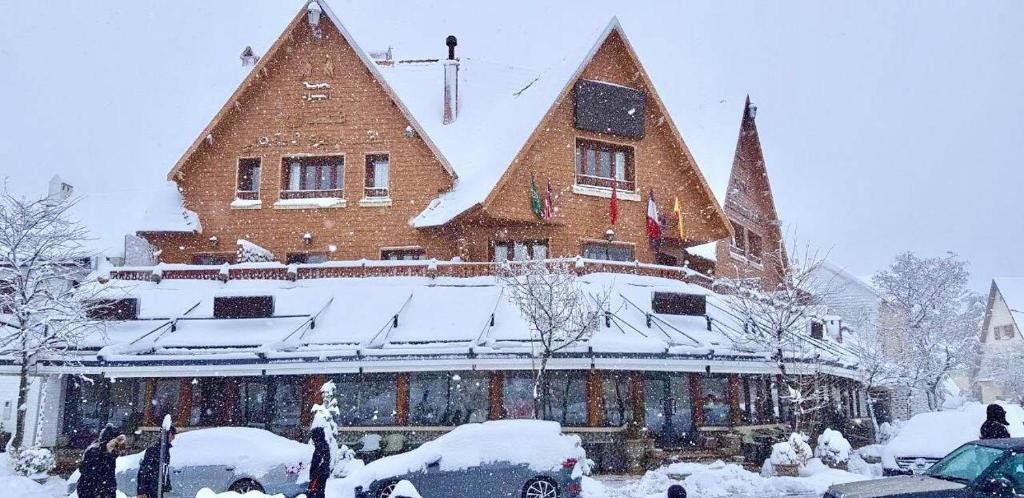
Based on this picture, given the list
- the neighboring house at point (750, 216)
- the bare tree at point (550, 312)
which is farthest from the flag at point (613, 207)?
the neighboring house at point (750, 216)

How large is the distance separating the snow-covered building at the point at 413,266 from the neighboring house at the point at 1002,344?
3096cm

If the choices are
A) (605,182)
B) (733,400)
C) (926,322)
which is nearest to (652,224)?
(605,182)

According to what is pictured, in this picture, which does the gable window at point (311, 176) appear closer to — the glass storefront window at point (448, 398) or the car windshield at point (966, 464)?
the glass storefront window at point (448, 398)

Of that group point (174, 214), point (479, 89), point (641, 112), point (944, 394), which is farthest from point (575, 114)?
point (944, 394)

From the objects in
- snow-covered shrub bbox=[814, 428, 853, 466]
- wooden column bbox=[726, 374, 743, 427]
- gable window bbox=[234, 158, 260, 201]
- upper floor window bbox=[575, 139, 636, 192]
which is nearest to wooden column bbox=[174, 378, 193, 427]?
gable window bbox=[234, 158, 260, 201]

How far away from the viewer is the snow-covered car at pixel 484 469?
12.1 metres

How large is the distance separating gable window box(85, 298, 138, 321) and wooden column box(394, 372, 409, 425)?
7.86 metres

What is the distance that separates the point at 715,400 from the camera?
21.0 metres

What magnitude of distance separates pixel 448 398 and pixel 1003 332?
5471cm

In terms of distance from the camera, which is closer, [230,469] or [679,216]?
[230,469]

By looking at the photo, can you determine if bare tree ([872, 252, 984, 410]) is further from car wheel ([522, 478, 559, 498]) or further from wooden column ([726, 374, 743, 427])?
car wheel ([522, 478, 559, 498])

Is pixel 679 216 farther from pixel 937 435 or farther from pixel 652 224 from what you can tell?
pixel 937 435

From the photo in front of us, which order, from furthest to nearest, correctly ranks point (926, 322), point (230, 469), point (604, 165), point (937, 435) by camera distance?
point (926, 322) < point (604, 165) < point (937, 435) < point (230, 469)

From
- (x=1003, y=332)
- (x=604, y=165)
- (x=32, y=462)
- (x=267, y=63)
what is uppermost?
(x=267, y=63)
